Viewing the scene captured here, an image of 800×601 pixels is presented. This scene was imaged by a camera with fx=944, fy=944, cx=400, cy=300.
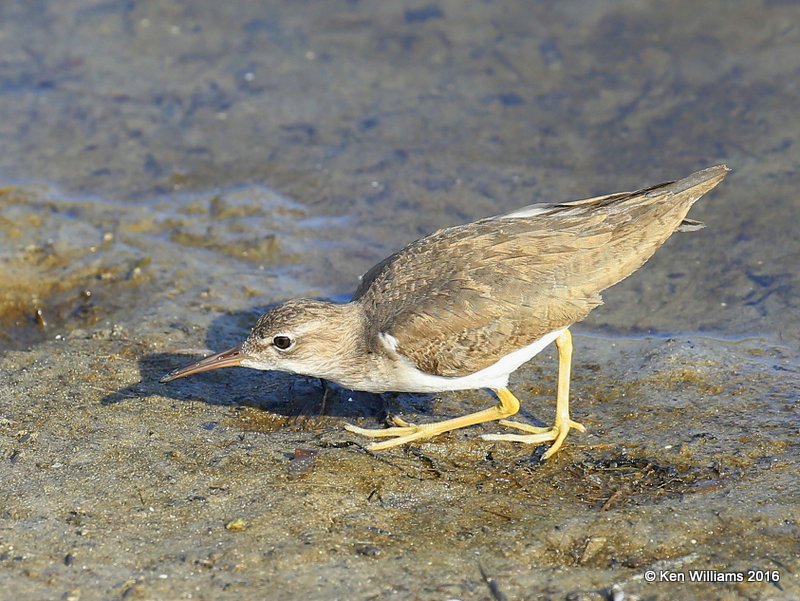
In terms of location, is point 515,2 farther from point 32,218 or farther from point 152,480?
point 152,480

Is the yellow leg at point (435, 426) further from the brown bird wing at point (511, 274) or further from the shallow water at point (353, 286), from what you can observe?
the brown bird wing at point (511, 274)

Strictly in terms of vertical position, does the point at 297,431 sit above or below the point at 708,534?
below

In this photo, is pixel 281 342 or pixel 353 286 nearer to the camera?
pixel 281 342

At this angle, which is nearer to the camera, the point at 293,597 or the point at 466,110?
the point at 293,597

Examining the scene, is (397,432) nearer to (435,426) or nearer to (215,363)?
(435,426)

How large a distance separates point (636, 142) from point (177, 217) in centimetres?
537

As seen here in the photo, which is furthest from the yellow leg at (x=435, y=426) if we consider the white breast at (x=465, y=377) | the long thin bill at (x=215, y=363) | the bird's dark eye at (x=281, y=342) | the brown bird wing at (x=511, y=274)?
the long thin bill at (x=215, y=363)

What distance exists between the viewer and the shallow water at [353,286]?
5.43 meters

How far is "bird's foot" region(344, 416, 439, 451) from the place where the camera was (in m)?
6.61

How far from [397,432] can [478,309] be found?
1.12 metres

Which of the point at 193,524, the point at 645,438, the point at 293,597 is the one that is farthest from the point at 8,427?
the point at 645,438

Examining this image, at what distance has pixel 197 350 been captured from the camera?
312 inches

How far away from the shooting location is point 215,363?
678 cm

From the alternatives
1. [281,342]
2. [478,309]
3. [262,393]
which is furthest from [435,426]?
[262,393]
